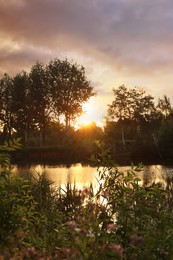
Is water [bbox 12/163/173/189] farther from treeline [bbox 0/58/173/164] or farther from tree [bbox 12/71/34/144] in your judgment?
tree [bbox 12/71/34/144]

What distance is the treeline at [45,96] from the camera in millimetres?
77312

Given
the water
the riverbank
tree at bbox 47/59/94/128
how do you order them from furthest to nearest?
tree at bbox 47/59/94/128
the riverbank
the water

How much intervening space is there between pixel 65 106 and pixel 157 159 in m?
28.9

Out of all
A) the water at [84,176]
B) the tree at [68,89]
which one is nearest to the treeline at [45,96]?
the tree at [68,89]

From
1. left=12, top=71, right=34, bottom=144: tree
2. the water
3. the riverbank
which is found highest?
left=12, top=71, right=34, bottom=144: tree

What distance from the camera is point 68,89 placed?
7731 cm

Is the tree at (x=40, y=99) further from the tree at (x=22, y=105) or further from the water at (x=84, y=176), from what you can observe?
the water at (x=84, y=176)

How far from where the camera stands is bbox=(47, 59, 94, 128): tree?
7681 cm

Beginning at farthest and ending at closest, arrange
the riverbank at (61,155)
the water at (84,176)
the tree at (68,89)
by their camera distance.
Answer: the tree at (68,89) < the riverbank at (61,155) < the water at (84,176)

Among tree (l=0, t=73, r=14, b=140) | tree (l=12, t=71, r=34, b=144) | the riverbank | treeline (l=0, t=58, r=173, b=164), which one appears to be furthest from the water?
tree (l=0, t=73, r=14, b=140)

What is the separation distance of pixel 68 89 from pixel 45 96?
4.94 metres

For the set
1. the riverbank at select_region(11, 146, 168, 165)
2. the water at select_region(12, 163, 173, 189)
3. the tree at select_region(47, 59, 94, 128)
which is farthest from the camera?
the tree at select_region(47, 59, 94, 128)

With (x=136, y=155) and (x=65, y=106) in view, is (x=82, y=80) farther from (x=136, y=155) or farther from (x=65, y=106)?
(x=136, y=155)

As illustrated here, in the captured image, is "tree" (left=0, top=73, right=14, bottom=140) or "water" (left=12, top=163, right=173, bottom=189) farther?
"tree" (left=0, top=73, right=14, bottom=140)
